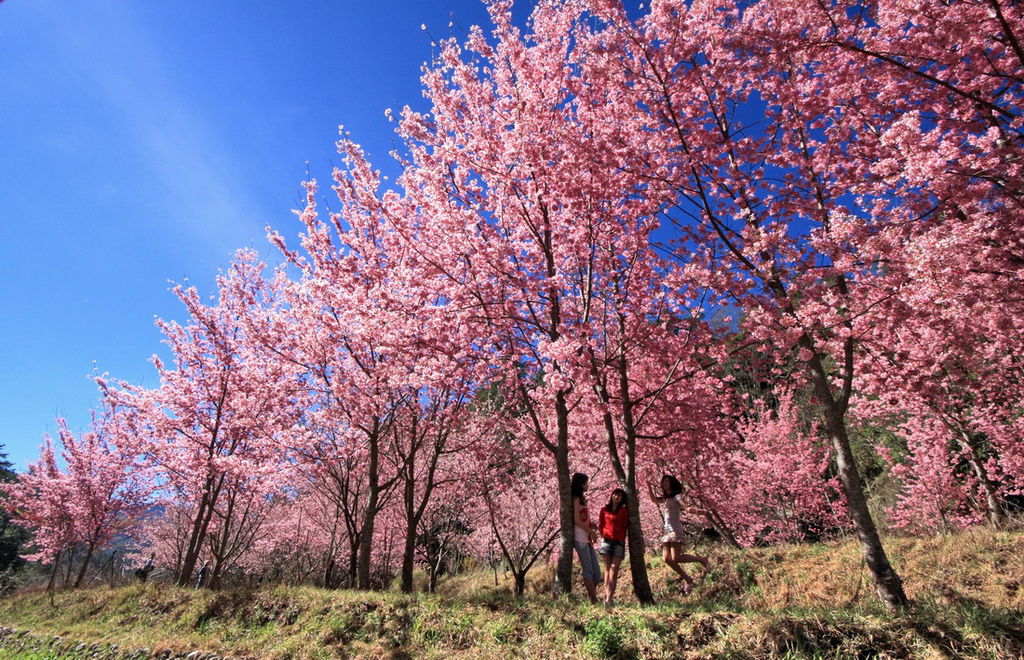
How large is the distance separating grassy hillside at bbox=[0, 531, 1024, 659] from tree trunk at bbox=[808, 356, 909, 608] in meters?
0.31

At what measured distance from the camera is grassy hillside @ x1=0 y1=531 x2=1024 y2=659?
3928mm

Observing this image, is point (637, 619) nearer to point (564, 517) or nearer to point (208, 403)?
point (564, 517)

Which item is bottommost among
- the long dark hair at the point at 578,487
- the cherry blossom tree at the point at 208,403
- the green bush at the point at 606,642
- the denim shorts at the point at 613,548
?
the green bush at the point at 606,642

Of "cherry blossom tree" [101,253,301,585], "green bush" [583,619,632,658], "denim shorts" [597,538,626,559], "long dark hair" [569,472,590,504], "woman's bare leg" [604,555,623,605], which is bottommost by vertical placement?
"green bush" [583,619,632,658]

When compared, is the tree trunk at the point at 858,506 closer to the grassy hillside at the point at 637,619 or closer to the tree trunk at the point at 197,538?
the grassy hillside at the point at 637,619

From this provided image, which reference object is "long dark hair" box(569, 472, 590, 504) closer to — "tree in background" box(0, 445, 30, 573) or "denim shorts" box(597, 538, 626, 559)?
"denim shorts" box(597, 538, 626, 559)

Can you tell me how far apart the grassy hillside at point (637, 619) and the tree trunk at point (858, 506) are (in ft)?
1.02

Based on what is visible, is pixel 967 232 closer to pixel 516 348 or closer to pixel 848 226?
pixel 848 226

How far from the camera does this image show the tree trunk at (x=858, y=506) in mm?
4977

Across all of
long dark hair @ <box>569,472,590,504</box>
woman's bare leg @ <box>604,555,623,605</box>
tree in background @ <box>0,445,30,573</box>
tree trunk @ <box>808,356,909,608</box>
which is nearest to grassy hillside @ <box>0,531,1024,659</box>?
tree trunk @ <box>808,356,909,608</box>

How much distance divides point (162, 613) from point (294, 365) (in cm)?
543

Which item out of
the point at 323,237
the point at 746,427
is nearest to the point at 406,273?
the point at 323,237

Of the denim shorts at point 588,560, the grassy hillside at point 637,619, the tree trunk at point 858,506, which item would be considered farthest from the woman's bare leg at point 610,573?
the tree trunk at point 858,506

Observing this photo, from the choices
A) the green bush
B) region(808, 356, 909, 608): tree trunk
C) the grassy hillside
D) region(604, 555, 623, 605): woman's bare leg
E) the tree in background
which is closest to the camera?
the grassy hillside
